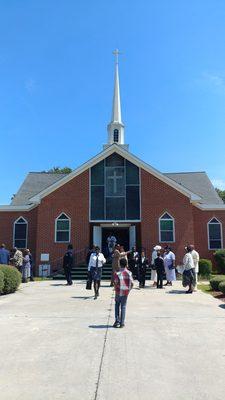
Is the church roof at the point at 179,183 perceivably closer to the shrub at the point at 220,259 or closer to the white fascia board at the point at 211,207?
the white fascia board at the point at 211,207

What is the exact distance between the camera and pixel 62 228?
26.8 m

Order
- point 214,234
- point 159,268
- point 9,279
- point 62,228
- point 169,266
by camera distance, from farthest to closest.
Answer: point 214,234 < point 62,228 < point 169,266 < point 159,268 < point 9,279

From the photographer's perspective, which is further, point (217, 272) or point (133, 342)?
point (217, 272)

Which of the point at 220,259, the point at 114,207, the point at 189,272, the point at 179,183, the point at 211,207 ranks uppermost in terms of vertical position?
the point at 179,183

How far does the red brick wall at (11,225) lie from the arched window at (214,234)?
11.4 metres

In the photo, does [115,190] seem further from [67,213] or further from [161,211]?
[67,213]

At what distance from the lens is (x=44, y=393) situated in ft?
16.3

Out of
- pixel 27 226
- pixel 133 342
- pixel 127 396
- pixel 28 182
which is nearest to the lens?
pixel 127 396

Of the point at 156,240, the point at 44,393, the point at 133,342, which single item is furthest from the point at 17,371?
the point at 156,240

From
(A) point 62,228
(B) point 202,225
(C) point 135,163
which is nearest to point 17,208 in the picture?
(A) point 62,228

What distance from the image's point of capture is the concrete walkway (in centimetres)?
509

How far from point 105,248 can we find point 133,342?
20382 mm

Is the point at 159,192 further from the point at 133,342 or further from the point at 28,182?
the point at 133,342

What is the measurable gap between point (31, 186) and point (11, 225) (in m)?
4.94
